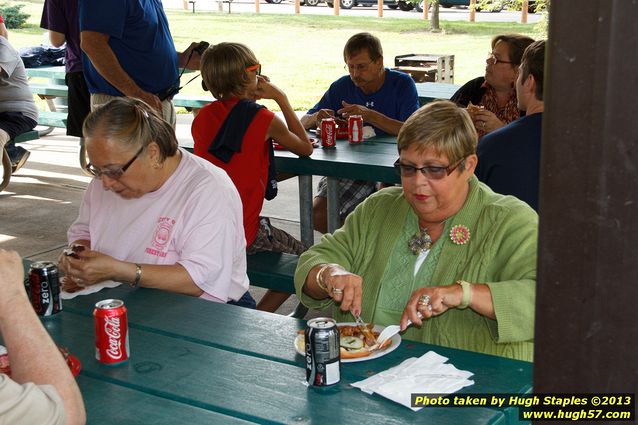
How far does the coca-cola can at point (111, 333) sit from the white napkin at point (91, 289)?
1.89 feet

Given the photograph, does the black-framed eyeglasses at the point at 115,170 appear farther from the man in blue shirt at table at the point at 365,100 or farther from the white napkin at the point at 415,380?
the man in blue shirt at table at the point at 365,100

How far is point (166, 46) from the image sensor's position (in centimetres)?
525

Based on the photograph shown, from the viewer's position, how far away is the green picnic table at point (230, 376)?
1951 mm

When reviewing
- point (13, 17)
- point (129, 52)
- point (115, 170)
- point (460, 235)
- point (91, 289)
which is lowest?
point (91, 289)

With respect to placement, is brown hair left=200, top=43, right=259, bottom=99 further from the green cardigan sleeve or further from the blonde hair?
the blonde hair

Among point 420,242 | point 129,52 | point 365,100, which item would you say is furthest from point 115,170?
point 365,100

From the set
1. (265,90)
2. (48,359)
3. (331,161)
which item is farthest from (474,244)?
(265,90)

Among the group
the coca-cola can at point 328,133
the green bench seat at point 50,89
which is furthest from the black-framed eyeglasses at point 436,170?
the green bench seat at point 50,89

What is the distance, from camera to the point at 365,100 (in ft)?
17.8

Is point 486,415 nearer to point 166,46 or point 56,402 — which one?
point 56,402

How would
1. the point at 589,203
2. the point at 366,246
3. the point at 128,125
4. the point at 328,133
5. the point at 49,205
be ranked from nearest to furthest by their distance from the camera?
the point at 589,203
the point at 366,246
the point at 128,125
the point at 328,133
the point at 49,205

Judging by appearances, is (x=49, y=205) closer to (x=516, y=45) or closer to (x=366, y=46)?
(x=366, y=46)

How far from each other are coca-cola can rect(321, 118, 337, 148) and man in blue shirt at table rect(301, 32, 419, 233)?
0.41 m

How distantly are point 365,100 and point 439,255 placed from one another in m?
2.91
